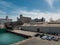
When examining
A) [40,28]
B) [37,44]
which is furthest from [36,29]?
[37,44]

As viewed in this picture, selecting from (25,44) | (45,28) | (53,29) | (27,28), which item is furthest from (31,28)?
(25,44)

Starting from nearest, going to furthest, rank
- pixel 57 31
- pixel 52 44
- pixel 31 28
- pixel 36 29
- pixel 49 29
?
pixel 52 44 → pixel 57 31 → pixel 49 29 → pixel 36 29 → pixel 31 28

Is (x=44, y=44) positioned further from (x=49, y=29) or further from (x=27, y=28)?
(x=27, y=28)

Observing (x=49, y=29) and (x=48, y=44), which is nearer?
(x=48, y=44)

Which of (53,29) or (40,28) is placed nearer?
(53,29)

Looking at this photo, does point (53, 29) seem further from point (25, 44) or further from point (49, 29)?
point (25, 44)

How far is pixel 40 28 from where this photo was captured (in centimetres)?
4178

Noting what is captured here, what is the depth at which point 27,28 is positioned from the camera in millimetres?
51969

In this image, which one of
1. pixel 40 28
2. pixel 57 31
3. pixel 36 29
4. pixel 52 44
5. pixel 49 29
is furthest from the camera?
pixel 36 29

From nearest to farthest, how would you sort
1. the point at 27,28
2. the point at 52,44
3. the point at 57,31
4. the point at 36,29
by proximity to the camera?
the point at 52,44 < the point at 57,31 < the point at 36,29 < the point at 27,28

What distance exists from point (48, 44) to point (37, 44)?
1.98m

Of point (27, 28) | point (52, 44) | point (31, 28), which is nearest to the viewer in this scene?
point (52, 44)

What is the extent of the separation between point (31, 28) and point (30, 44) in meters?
29.2

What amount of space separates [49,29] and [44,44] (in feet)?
61.0
